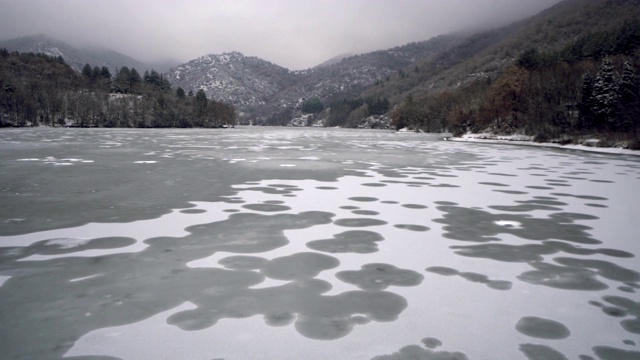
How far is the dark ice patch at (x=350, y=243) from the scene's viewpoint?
538cm

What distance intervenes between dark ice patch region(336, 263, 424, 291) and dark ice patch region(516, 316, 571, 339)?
114 cm

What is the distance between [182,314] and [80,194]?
7.49m

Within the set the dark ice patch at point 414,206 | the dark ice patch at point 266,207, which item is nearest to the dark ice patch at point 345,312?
the dark ice patch at point 266,207

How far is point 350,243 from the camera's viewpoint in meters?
5.69

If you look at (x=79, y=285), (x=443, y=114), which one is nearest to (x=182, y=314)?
(x=79, y=285)

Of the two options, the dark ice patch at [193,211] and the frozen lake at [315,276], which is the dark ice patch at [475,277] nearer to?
the frozen lake at [315,276]

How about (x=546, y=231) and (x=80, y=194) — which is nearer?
(x=546, y=231)

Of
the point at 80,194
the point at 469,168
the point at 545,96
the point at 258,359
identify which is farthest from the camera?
the point at 545,96

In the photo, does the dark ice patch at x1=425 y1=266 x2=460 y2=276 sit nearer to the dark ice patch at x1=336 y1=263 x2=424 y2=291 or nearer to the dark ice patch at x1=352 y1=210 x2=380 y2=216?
the dark ice patch at x1=336 y1=263 x2=424 y2=291

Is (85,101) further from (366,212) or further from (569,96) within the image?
(366,212)

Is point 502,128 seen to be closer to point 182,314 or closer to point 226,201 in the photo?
point 226,201

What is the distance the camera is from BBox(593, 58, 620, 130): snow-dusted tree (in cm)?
3697

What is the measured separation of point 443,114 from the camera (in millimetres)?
88875

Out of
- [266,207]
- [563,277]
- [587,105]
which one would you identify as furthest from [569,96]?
[563,277]
